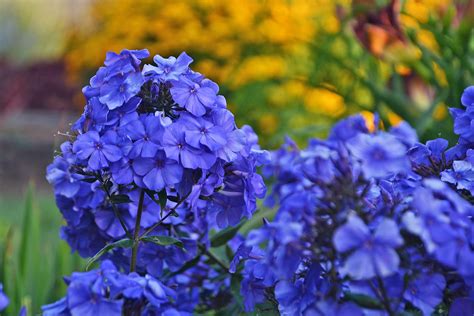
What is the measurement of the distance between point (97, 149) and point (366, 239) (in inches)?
12.8

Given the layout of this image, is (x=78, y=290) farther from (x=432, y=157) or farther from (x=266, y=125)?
(x=266, y=125)

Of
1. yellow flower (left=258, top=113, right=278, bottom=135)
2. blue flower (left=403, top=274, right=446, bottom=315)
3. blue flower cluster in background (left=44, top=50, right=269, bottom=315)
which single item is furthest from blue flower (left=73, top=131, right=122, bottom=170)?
yellow flower (left=258, top=113, right=278, bottom=135)

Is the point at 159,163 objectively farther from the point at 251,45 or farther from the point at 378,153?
the point at 251,45

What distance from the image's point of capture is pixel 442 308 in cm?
78

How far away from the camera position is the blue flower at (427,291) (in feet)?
2.14

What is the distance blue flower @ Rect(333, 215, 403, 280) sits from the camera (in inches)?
22.8

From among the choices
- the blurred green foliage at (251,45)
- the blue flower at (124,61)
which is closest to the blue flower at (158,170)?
the blue flower at (124,61)

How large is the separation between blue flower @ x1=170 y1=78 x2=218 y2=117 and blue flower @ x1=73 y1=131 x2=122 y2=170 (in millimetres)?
80

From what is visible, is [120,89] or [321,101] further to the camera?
[321,101]

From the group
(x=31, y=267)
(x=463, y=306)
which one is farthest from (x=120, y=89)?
(x=31, y=267)

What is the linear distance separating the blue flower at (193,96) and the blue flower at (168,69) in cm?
1

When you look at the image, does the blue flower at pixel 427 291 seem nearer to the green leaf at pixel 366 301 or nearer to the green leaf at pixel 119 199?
the green leaf at pixel 366 301

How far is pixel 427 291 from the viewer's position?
66 centimetres

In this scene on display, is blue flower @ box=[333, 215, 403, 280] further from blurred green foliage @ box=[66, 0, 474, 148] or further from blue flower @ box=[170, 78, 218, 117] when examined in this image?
blurred green foliage @ box=[66, 0, 474, 148]
